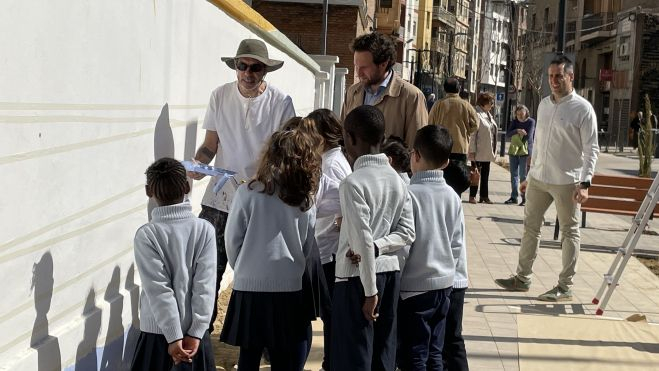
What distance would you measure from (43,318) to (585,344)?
418 cm

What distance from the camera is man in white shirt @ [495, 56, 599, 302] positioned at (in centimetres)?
825

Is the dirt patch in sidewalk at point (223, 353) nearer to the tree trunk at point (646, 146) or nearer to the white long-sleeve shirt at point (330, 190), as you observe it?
the white long-sleeve shirt at point (330, 190)

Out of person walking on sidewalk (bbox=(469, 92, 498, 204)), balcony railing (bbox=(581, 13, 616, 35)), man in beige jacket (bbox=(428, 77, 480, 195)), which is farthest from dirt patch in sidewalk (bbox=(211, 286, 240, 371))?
balcony railing (bbox=(581, 13, 616, 35))

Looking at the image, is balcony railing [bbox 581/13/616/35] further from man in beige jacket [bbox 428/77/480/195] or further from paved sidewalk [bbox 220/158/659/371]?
man in beige jacket [bbox 428/77/480/195]

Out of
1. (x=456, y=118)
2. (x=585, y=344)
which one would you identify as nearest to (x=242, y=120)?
(x=585, y=344)

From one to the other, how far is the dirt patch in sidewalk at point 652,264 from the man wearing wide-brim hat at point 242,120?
247 inches

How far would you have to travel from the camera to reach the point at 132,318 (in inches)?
218

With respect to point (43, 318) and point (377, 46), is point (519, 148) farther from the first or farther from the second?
point (43, 318)

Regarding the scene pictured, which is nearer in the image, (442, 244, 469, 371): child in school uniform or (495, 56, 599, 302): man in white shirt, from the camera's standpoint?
(442, 244, 469, 371): child in school uniform

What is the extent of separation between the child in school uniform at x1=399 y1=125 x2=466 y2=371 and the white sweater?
1177 millimetres

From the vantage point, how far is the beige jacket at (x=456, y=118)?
12609 millimetres

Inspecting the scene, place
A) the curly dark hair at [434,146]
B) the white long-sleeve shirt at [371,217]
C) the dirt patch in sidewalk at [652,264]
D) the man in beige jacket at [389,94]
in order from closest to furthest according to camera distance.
A: 1. the white long-sleeve shirt at [371,217]
2. the curly dark hair at [434,146]
3. the man in beige jacket at [389,94]
4. the dirt patch in sidewalk at [652,264]

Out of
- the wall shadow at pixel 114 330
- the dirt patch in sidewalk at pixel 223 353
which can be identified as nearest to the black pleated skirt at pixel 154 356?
the wall shadow at pixel 114 330

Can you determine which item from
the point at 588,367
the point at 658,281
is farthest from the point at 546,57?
the point at 588,367
